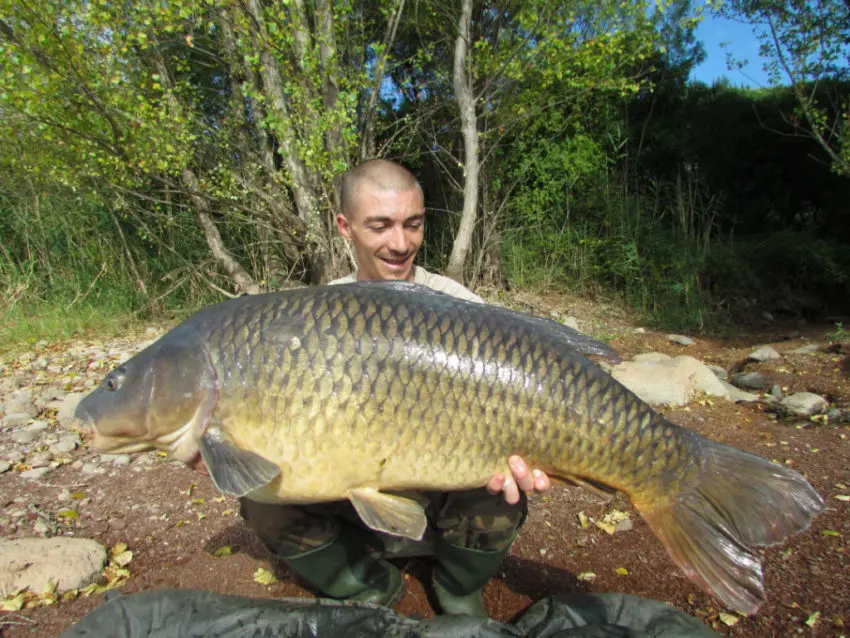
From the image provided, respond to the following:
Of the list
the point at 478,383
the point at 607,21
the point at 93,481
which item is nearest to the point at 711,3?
the point at 607,21

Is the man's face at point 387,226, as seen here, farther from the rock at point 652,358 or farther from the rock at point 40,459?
the rock at point 652,358

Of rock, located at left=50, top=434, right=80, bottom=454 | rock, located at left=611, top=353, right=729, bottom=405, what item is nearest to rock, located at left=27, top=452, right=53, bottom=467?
→ rock, located at left=50, top=434, right=80, bottom=454

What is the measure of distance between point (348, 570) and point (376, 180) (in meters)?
1.17

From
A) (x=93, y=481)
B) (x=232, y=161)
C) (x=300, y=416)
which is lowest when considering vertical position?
(x=93, y=481)

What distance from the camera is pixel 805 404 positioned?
321 centimetres

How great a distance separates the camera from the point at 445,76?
5836 mm

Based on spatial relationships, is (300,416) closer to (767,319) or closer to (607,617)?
(607,617)

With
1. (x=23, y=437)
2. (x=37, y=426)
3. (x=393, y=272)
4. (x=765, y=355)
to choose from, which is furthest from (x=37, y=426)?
(x=765, y=355)

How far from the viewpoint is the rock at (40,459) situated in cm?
257

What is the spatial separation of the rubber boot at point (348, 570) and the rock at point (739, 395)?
2779 millimetres

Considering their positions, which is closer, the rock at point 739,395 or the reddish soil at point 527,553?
the reddish soil at point 527,553

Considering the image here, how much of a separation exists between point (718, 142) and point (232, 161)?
6660 mm

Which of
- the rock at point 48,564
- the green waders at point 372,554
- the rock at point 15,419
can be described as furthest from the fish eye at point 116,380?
the rock at point 15,419

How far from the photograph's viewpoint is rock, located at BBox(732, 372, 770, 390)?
384 cm
